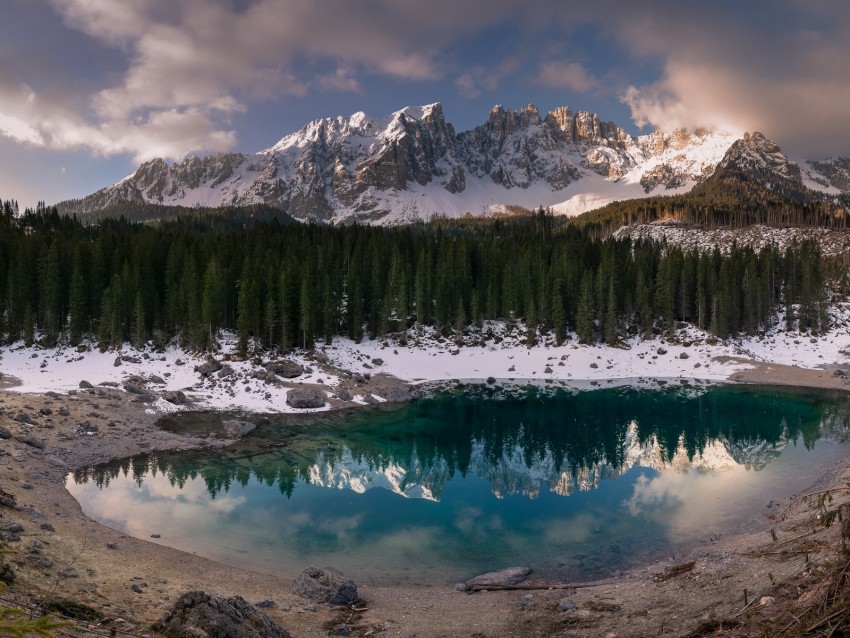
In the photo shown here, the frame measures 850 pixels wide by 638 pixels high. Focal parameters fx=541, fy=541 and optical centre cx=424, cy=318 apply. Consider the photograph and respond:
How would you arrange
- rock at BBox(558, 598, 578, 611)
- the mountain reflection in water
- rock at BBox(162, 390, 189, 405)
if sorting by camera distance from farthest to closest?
rock at BBox(162, 390, 189, 405)
the mountain reflection in water
rock at BBox(558, 598, 578, 611)

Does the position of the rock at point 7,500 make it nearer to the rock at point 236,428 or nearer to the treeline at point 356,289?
the rock at point 236,428

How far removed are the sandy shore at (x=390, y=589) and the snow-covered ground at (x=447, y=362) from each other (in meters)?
30.5

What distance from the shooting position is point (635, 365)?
266ft

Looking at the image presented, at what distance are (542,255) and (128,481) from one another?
9269 cm

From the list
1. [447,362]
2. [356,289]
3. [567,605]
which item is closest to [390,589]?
[567,605]

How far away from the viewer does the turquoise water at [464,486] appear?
24.0 m

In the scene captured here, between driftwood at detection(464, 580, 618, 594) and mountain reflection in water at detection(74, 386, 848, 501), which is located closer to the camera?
driftwood at detection(464, 580, 618, 594)

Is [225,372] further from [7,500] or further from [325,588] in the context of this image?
[325,588]

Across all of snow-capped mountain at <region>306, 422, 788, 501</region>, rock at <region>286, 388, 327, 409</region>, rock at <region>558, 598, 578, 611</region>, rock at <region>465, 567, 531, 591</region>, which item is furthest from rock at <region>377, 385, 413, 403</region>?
rock at <region>558, 598, 578, 611</region>

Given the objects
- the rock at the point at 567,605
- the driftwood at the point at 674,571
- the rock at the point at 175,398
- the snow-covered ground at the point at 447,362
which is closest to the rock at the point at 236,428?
the snow-covered ground at the point at 447,362

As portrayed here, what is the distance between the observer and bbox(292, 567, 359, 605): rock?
17922mm

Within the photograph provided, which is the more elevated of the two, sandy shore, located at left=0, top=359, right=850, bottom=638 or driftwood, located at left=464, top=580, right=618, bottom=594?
sandy shore, located at left=0, top=359, right=850, bottom=638

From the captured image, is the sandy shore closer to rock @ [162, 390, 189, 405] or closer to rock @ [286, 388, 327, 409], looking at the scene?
rock @ [162, 390, 189, 405]

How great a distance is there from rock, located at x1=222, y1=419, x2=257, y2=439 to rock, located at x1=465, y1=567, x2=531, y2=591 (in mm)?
28712
